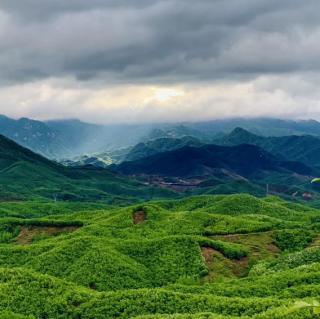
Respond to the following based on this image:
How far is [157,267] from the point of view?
75.9 m

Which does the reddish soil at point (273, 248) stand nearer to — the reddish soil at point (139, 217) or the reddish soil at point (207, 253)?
the reddish soil at point (207, 253)

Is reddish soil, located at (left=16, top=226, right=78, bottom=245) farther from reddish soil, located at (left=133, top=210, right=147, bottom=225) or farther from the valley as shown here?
reddish soil, located at (left=133, top=210, right=147, bottom=225)

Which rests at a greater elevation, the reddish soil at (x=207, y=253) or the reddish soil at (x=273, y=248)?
the reddish soil at (x=207, y=253)

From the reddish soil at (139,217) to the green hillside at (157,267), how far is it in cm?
27

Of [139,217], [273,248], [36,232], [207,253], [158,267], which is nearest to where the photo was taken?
[158,267]

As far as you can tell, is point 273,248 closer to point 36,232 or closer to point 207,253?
point 207,253

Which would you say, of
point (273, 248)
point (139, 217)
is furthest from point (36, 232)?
point (273, 248)

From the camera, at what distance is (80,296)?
56594 millimetres

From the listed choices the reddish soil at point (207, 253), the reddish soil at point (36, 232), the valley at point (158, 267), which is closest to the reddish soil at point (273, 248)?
the valley at point (158, 267)

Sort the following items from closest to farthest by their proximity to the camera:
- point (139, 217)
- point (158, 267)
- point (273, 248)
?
point (158, 267), point (273, 248), point (139, 217)

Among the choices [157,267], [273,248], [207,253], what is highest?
[207,253]

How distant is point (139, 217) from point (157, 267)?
3207cm

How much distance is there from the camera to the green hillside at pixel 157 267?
51844mm

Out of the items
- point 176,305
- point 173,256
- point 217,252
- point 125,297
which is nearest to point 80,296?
point 125,297
